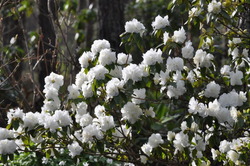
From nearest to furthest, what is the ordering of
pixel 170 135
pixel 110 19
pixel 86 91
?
pixel 86 91, pixel 170 135, pixel 110 19

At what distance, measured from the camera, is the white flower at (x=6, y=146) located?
122 inches

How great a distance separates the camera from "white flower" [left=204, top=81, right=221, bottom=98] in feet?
9.98

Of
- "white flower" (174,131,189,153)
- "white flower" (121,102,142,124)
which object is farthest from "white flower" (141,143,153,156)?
"white flower" (121,102,142,124)

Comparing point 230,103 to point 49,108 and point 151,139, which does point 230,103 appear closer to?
point 151,139

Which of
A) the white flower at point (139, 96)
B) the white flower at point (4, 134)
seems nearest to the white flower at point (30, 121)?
the white flower at point (4, 134)

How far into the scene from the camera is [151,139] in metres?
3.34

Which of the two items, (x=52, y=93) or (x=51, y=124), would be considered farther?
(x=52, y=93)

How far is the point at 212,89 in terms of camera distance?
3.05m

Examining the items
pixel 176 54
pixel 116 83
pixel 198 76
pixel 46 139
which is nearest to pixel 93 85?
pixel 116 83

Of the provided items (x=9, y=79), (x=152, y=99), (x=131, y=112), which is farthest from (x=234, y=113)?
(x=9, y=79)

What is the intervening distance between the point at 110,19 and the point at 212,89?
3080 mm

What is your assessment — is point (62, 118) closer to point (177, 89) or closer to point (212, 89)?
point (177, 89)

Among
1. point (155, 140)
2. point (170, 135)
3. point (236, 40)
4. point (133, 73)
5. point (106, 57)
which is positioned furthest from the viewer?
point (236, 40)

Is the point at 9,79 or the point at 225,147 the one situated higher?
the point at 9,79
